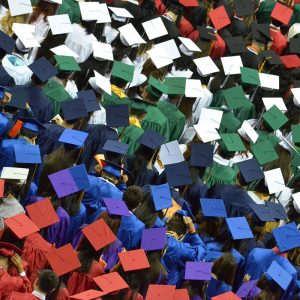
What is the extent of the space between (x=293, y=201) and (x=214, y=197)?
994 millimetres

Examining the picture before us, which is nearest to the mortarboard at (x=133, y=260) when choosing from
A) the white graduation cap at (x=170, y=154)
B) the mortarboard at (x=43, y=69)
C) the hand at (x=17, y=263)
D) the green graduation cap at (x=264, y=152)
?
the hand at (x=17, y=263)

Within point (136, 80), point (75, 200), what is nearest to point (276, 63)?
point (136, 80)

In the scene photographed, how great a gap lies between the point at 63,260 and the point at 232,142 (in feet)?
9.22

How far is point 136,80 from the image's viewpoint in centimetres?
883

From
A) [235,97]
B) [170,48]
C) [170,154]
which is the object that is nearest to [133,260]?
[170,154]

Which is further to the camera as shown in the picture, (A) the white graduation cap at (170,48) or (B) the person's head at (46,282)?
(A) the white graduation cap at (170,48)

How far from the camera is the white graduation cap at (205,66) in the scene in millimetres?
9250

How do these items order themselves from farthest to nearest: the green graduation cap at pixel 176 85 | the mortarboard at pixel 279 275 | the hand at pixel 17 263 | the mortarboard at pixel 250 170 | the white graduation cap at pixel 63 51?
the green graduation cap at pixel 176 85 → the white graduation cap at pixel 63 51 → the mortarboard at pixel 250 170 → the mortarboard at pixel 279 275 → the hand at pixel 17 263

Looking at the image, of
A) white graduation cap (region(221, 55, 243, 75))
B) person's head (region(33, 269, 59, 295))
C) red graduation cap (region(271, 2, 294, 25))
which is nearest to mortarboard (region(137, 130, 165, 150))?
white graduation cap (region(221, 55, 243, 75))

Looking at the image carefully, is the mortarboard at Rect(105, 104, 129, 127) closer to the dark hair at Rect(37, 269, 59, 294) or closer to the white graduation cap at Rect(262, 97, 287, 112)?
the white graduation cap at Rect(262, 97, 287, 112)

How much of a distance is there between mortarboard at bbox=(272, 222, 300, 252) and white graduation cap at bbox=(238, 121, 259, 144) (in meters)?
1.36

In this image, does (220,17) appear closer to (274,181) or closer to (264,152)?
(264,152)

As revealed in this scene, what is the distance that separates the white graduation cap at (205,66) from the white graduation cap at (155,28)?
45 centimetres

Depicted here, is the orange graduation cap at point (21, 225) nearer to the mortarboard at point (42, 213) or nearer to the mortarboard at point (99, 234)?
the mortarboard at point (42, 213)
